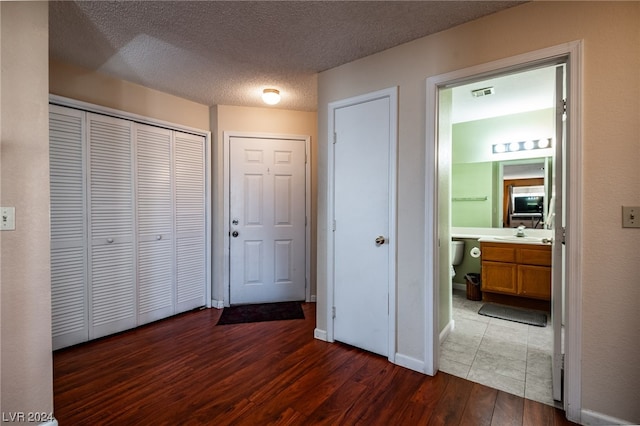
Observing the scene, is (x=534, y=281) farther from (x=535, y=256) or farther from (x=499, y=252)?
(x=499, y=252)

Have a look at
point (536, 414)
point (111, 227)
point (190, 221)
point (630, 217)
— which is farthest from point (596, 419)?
point (111, 227)

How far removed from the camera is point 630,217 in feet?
4.67

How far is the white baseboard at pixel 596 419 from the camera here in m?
1.45

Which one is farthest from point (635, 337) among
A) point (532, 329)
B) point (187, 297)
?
point (187, 297)

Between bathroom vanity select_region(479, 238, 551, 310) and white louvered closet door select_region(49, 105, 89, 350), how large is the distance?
4.16 metres

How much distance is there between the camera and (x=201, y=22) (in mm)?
1834

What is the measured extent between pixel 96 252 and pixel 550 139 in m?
4.99

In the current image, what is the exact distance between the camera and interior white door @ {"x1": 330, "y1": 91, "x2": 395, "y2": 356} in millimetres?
2182

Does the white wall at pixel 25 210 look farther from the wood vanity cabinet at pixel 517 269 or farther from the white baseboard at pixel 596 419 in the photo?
the wood vanity cabinet at pixel 517 269

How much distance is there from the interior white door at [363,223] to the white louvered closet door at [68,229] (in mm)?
2163

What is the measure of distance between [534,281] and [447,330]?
1324 mm

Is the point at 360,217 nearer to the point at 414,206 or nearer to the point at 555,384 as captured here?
the point at 414,206

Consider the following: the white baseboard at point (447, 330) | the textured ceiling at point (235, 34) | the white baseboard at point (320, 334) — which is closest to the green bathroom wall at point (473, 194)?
the white baseboard at point (447, 330)

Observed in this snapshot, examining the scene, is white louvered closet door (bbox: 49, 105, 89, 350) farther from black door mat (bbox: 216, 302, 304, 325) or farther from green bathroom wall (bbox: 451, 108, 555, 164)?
green bathroom wall (bbox: 451, 108, 555, 164)
